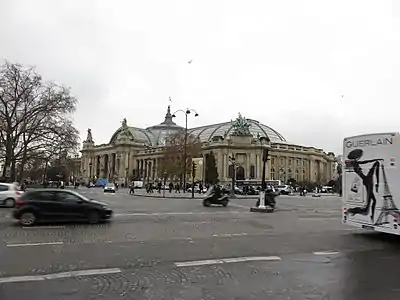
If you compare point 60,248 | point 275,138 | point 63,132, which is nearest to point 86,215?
point 60,248

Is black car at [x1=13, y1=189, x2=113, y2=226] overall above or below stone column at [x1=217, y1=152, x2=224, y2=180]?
below

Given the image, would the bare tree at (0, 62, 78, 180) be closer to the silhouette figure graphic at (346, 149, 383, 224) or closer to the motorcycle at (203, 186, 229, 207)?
the motorcycle at (203, 186, 229, 207)

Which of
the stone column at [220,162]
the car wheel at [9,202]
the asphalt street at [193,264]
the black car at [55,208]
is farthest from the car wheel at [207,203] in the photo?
the stone column at [220,162]

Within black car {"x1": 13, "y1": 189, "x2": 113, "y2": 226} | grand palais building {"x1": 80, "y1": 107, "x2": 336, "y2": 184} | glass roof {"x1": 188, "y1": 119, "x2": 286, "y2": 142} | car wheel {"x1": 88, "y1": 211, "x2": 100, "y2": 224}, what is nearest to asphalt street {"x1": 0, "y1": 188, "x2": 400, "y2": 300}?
black car {"x1": 13, "y1": 189, "x2": 113, "y2": 226}

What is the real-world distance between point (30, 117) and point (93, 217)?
39333mm

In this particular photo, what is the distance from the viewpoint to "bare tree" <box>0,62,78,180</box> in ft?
173

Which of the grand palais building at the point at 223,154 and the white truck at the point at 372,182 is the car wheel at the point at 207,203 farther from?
the grand palais building at the point at 223,154

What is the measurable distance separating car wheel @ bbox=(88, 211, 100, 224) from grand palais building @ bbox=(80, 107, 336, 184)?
88.4 metres

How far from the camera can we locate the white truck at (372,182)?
14.1 meters

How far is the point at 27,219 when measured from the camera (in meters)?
18.2

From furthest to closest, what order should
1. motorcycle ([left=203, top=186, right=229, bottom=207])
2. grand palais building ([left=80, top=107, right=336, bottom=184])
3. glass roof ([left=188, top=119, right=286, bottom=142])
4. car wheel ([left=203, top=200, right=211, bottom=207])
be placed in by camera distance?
glass roof ([left=188, top=119, right=286, bottom=142]), grand palais building ([left=80, top=107, right=336, bottom=184]), motorcycle ([left=203, top=186, right=229, bottom=207]), car wheel ([left=203, top=200, right=211, bottom=207])

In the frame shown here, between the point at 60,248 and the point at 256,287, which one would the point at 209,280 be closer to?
the point at 256,287

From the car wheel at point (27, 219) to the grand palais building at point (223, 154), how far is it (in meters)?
89.7

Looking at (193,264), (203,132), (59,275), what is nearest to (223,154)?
(203,132)
